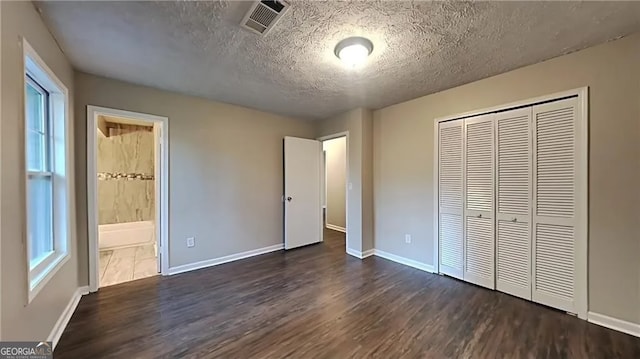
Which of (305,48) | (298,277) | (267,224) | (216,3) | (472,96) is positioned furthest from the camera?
(267,224)

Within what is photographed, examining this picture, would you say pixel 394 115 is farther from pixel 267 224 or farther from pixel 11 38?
pixel 11 38

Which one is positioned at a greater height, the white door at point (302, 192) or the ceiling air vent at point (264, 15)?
the ceiling air vent at point (264, 15)

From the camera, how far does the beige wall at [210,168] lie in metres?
2.94

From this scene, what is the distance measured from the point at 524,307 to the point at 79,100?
497 centimetres

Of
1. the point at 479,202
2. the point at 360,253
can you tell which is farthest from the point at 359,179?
the point at 479,202

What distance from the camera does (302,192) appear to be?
188 inches

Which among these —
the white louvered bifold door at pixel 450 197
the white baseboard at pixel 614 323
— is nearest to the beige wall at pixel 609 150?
the white baseboard at pixel 614 323

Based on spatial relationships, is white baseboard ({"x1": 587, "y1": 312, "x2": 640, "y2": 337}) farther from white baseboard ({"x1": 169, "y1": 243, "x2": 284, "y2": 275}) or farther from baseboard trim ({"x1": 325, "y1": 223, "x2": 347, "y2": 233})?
baseboard trim ({"x1": 325, "y1": 223, "x2": 347, "y2": 233})

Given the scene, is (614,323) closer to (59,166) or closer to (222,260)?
(222,260)

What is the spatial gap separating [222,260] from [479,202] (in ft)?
11.5

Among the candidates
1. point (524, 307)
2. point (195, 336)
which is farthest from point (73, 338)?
point (524, 307)

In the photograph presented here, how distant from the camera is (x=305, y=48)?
2244 millimetres

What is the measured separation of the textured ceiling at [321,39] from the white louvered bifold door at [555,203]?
0.61m

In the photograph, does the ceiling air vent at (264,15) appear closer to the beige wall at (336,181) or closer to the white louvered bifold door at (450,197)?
the white louvered bifold door at (450,197)
